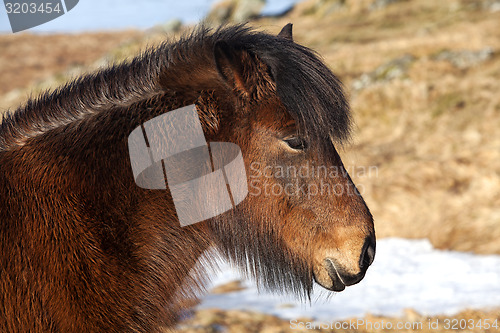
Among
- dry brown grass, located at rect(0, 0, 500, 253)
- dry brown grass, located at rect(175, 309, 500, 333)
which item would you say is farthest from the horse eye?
dry brown grass, located at rect(175, 309, 500, 333)

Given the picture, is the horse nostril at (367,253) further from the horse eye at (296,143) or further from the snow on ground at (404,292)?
the snow on ground at (404,292)

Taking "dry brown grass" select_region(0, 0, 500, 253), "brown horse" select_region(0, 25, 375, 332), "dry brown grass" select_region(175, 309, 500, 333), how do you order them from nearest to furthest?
"brown horse" select_region(0, 25, 375, 332) → "dry brown grass" select_region(175, 309, 500, 333) → "dry brown grass" select_region(0, 0, 500, 253)

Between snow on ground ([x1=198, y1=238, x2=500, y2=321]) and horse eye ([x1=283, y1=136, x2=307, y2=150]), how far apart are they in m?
3.02

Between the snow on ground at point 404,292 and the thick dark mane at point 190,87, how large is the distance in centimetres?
314

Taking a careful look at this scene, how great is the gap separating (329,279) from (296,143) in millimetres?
800

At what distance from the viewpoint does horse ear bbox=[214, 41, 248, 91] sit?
2381mm

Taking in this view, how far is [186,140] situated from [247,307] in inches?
159

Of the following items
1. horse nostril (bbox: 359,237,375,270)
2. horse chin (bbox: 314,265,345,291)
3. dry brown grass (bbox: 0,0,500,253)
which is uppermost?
horse nostril (bbox: 359,237,375,270)

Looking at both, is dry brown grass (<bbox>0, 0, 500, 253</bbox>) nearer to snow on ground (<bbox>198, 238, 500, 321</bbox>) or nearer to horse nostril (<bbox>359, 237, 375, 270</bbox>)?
snow on ground (<bbox>198, 238, 500, 321</bbox>)

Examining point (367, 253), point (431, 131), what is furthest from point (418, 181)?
point (367, 253)

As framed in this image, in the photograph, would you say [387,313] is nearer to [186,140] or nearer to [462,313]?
[462,313]

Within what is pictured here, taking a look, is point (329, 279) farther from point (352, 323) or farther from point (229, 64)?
point (352, 323)

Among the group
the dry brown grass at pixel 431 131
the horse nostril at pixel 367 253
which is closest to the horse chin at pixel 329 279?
the horse nostril at pixel 367 253

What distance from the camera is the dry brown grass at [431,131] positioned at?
7.86m
